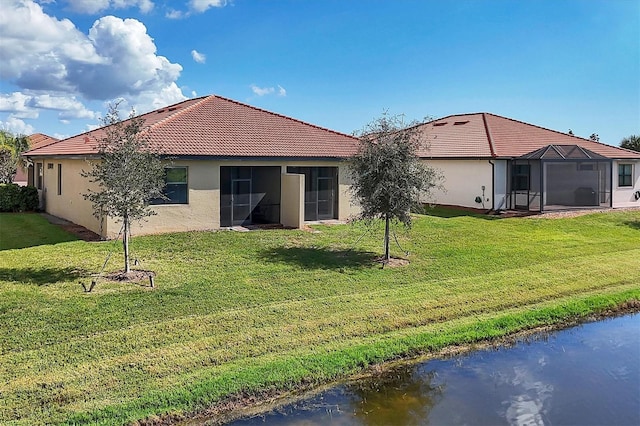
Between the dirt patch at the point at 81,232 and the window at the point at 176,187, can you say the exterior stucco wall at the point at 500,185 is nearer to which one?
the window at the point at 176,187

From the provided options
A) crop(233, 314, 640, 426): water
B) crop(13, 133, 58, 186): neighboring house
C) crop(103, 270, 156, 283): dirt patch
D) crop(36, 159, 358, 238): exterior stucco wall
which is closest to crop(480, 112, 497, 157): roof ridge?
crop(36, 159, 358, 238): exterior stucco wall

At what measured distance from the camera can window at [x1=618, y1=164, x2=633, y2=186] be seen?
30.5m

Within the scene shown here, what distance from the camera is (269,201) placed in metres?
21.9

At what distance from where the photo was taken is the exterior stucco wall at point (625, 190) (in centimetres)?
3006

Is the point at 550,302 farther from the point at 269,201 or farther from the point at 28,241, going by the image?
the point at 28,241

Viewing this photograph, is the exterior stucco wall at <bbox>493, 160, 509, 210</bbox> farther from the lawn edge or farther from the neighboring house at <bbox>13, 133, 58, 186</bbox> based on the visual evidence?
the neighboring house at <bbox>13, 133, 58, 186</bbox>

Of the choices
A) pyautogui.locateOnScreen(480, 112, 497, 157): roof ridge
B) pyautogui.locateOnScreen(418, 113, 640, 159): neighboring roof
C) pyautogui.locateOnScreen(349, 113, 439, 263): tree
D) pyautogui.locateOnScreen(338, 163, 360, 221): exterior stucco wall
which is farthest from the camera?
pyautogui.locateOnScreen(418, 113, 640, 159): neighboring roof

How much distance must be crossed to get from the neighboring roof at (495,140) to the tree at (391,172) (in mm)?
12650

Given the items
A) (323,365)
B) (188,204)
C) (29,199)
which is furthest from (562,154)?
(29,199)

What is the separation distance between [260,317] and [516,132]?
82.9ft

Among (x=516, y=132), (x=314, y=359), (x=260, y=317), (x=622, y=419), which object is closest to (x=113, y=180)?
(x=260, y=317)

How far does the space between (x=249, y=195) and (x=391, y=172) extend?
25.3ft

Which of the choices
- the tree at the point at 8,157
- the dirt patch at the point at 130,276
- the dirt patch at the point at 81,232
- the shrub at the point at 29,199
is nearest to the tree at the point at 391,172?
the dirt patch at the point at 130,276

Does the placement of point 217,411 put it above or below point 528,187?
below
